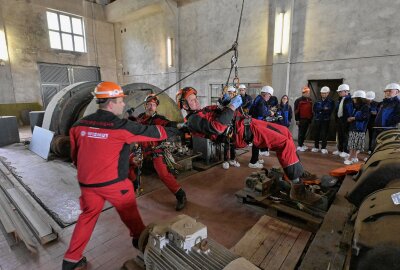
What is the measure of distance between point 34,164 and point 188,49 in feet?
27.3

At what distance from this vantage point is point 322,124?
21.4 ft

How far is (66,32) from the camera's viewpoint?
13.5 metres

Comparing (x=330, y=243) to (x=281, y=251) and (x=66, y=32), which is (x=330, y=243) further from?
(x=66, y=32)

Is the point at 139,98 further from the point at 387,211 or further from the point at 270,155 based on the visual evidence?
the point at 387,211

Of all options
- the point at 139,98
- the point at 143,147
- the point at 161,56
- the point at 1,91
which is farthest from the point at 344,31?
the point at 1,91

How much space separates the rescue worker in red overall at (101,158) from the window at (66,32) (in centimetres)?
1400

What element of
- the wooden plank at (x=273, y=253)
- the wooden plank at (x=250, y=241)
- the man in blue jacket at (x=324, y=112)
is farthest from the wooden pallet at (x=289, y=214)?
the man in blue jacket at (x=324, y=112)

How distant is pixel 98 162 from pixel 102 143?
181 mm

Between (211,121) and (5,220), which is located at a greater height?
(211,121)

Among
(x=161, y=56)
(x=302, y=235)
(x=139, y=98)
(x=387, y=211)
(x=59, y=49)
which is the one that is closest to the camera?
(x=387, y=211)

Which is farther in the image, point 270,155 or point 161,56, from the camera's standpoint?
point 161,56

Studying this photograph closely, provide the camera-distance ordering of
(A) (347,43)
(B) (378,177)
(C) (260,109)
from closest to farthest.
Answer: (B) (378,177) → (C) (260,109) → (A) (347,43)

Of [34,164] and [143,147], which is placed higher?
[143,147]

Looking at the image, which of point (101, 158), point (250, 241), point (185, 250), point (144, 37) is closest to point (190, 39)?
point (144, 37)
